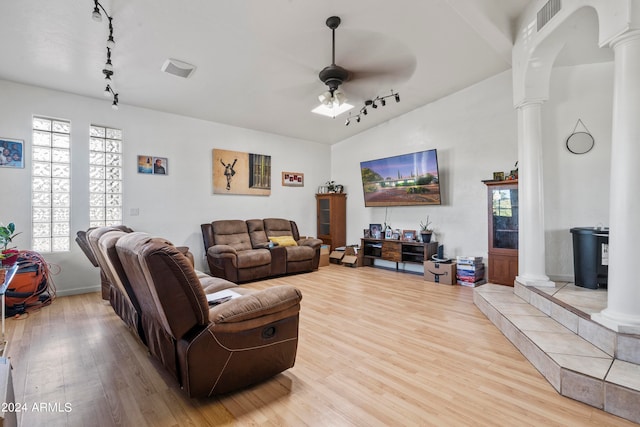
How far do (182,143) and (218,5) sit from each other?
A: 124 inches

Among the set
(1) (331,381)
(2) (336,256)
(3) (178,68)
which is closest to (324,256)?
(2) (336,256)

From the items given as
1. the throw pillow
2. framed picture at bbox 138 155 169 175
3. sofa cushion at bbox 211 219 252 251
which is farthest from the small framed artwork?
framed picture at bbox 138 155 169 175

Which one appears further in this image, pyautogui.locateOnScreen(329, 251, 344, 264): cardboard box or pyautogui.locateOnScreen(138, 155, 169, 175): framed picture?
pyautogui.locateOnScreen(329, 251, 344, 264): cardboard box

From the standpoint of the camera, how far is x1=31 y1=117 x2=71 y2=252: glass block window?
4074mm

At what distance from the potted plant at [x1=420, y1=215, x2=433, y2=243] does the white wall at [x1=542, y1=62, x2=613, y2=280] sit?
178cm

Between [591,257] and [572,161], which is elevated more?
[572,161]

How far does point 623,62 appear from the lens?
2000 mm

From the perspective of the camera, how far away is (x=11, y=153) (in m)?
3.89

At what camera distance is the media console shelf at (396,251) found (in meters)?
5.14

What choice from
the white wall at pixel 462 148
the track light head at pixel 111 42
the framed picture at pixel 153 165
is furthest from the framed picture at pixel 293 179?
the track light head at pixel 111 42

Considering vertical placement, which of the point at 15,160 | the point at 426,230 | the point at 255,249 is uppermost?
the point at 15,160

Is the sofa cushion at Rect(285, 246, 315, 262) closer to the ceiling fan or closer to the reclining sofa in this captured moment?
the ceiling fan

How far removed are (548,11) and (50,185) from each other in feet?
20.7

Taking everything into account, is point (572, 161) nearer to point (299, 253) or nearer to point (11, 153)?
point (299, 253)
